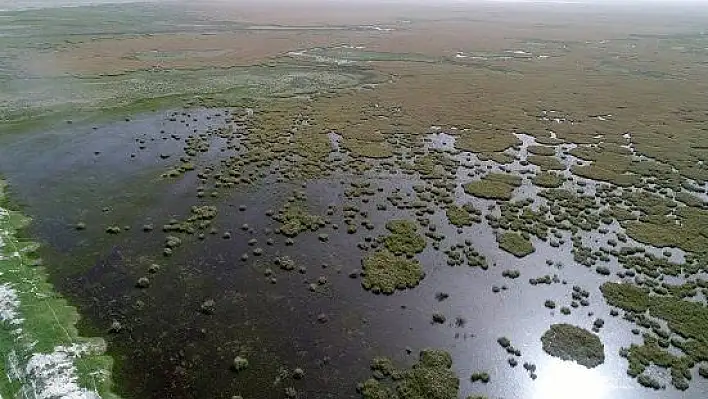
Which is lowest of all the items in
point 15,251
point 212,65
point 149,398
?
point 149,398

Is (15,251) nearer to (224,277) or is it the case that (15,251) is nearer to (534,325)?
(224,277)

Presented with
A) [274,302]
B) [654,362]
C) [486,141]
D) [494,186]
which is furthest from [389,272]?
[486,141]

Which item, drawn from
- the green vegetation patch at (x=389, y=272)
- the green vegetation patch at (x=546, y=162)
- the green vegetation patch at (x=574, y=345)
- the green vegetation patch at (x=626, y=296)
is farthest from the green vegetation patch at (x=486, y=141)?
the green vegetation patch at (x=574, y=345)

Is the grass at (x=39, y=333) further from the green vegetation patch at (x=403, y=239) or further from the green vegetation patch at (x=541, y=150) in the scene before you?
the green vegetation patch at (x=541, y=150)

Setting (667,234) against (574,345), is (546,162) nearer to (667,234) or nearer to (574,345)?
(667,234)

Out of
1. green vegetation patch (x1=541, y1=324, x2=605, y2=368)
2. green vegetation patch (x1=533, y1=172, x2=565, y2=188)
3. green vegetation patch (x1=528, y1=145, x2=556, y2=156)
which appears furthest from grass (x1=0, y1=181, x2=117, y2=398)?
green vegetation patch (x1=528, y1=145, x2=556, y2=156)

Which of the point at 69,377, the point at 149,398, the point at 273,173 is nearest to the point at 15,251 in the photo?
the point at 69,377
